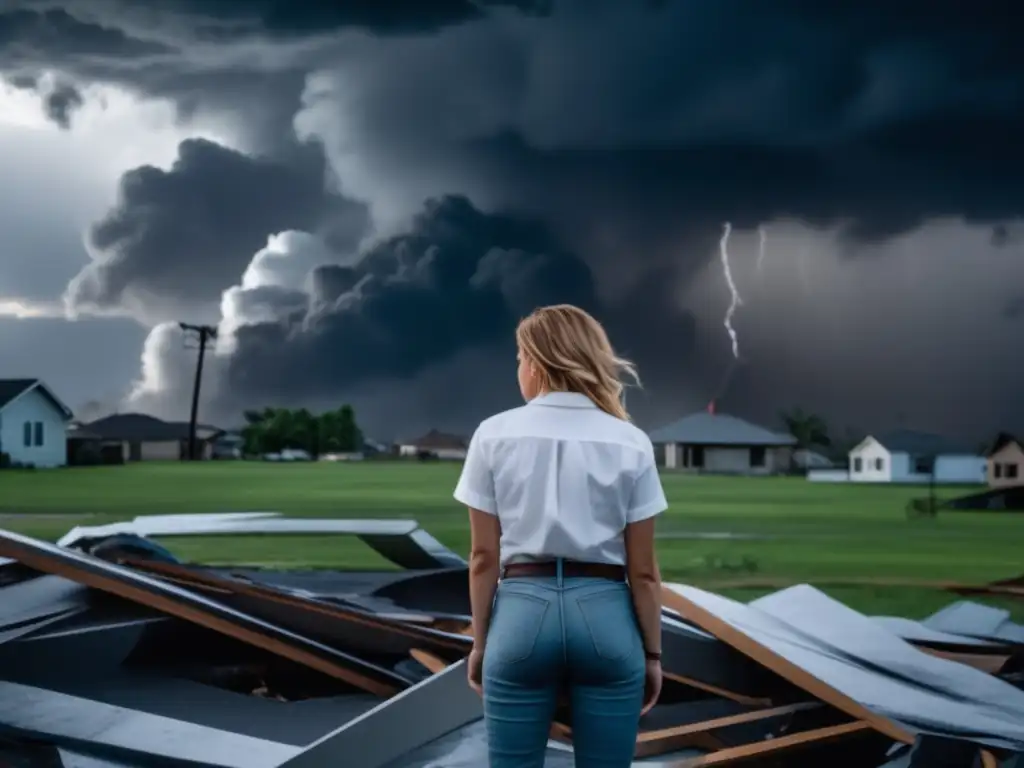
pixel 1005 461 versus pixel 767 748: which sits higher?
pixel 1005 461

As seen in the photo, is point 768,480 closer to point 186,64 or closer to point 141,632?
point 141,632

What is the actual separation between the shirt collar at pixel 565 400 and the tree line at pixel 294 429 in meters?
2.91

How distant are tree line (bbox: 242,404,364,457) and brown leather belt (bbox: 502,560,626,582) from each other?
2.94 m

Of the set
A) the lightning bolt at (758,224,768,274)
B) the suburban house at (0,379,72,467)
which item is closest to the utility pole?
the suburban house at (0,379,72,467)

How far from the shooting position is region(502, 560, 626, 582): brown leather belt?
136 centimetres

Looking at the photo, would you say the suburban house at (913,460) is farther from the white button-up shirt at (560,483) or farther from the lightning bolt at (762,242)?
the white button-up shirt at (560,483)

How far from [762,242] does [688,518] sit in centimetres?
100

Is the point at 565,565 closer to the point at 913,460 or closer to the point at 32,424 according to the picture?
the point at 913,460

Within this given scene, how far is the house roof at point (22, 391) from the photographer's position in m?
4.30

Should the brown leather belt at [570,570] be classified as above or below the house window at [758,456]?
below

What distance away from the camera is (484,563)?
1409 mm

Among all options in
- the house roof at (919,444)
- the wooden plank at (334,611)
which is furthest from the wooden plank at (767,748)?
the house roof at (919,444)

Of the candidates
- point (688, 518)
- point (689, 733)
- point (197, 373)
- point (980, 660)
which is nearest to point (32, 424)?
point (197, 373)

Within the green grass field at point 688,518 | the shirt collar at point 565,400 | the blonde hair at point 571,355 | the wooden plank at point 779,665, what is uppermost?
the blonde hair at point 571,355
